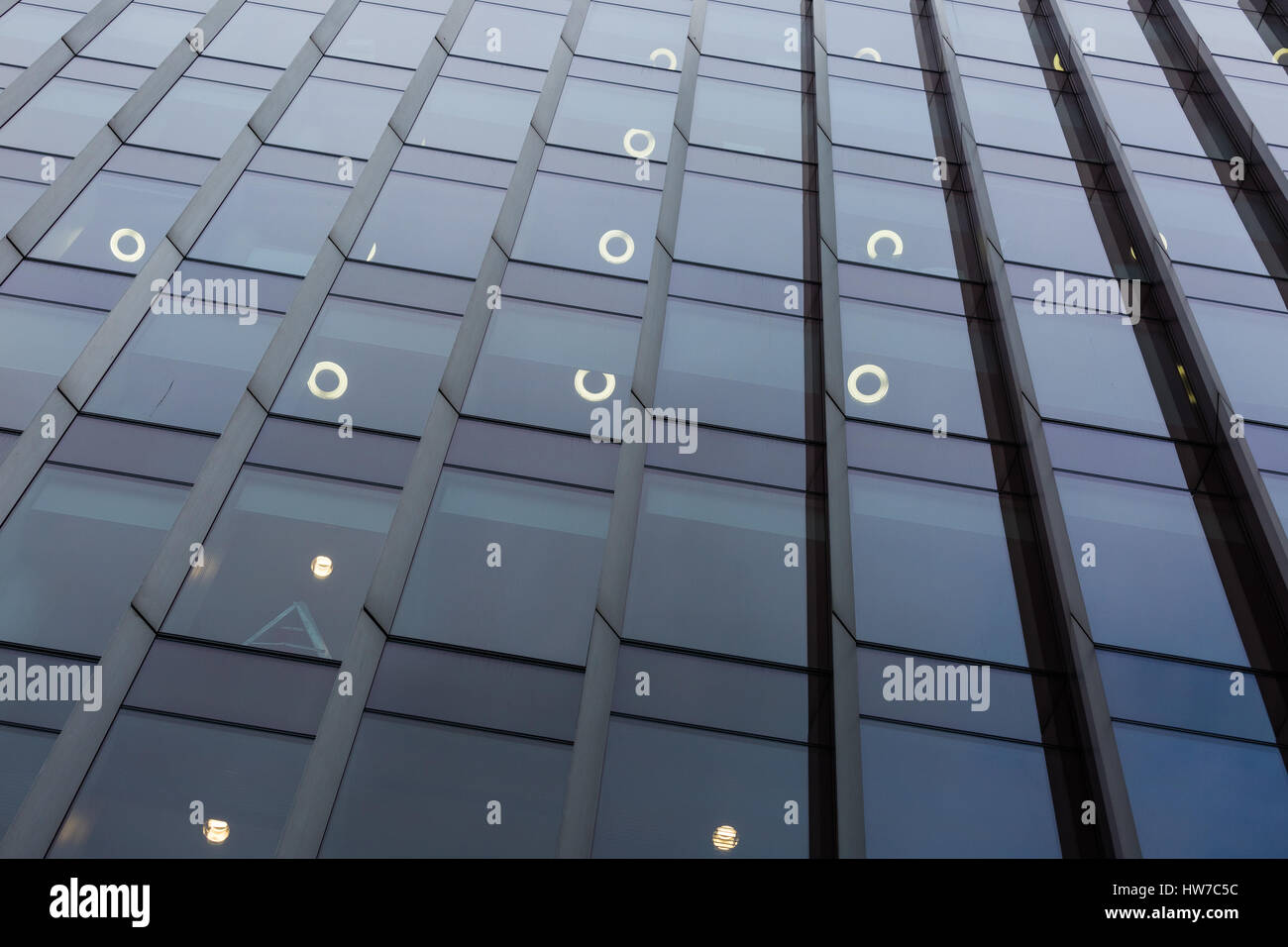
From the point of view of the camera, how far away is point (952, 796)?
10.4 meters

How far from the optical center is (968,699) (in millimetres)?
11055

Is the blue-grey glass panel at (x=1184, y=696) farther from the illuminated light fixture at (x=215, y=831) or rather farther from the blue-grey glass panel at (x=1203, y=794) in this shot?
the illuminated light fixture at (x=215, y=831)

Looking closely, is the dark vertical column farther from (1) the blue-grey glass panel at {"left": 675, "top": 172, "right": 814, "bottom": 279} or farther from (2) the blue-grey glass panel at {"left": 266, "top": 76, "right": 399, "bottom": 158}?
(2) the blue-grey glass panel at {"left": 266, "top": 76, "right": 399, "bottom": 158}

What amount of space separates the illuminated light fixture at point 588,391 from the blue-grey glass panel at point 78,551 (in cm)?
527

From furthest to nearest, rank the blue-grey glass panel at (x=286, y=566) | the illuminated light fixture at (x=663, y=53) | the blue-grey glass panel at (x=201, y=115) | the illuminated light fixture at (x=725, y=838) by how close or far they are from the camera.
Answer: the illuminated light fixture at (x=663, y=53) → the blue-grey glass panel at (x=201, y=115) → the blue-grey glass panel at (x=286, y=566) → the illuminated light fixture at (x=725, y=838)

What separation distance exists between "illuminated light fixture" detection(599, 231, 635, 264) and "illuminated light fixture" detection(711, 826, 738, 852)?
8.83 meters

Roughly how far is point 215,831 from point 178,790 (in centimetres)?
64

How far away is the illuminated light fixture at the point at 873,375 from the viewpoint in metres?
13.8

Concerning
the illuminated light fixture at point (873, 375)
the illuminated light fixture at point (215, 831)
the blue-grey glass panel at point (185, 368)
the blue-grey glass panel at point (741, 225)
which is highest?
the blue-grey glass panel at point (741, 225)

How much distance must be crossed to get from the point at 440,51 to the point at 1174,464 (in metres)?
15.2

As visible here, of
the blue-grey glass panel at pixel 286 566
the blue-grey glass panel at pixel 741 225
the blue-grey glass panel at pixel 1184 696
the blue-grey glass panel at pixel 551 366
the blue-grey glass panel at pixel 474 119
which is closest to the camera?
the blue-grey glass panel at pixel 286 566

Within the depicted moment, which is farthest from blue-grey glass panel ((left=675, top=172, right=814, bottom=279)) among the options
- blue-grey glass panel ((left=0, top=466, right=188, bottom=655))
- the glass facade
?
blue-grey glass panel ((left=0, top=466, right=188, bottom=655))

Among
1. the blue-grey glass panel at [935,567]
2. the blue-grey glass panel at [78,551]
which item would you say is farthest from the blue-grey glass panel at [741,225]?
the blue-grey glass panel at [78,551]

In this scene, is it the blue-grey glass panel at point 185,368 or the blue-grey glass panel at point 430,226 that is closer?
the blue-grey glass panel at point 185,368
